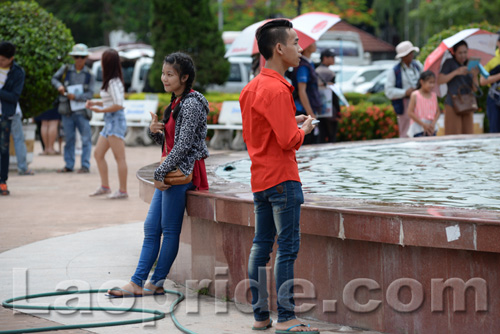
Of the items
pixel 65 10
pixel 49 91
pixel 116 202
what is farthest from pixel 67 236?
pixel 65 10

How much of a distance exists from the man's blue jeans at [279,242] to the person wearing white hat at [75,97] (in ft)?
30.4

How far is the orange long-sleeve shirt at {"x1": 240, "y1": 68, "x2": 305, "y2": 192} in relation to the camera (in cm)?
453

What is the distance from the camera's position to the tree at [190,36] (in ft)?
83.9

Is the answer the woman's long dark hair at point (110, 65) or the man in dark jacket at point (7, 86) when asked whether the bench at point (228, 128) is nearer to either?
the man in dark jacket at point (7, 86)

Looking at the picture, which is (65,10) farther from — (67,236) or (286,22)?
(286,22)

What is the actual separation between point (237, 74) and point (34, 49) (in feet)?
56.4

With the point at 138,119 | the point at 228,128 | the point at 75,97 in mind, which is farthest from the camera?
the point at 138,119

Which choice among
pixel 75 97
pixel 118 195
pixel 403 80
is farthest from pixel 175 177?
pixel 75 97

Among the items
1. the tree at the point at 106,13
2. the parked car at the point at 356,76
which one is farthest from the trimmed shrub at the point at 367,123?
the tree at the point at 106,13

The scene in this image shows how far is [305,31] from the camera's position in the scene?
1114 cm

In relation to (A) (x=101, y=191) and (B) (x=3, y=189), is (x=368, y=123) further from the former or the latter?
(B) (x=3, y=189)

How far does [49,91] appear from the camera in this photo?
561 inches

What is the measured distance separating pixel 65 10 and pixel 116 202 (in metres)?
35.5

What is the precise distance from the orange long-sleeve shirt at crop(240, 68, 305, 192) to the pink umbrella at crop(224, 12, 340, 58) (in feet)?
18.6
